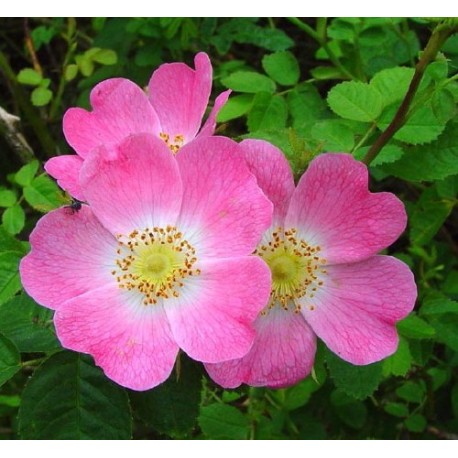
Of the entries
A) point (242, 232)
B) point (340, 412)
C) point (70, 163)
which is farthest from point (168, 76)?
point (340, 412)

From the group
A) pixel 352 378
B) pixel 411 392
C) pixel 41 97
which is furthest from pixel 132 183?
pixel 411 392

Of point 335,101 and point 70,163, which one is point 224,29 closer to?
point 335,101

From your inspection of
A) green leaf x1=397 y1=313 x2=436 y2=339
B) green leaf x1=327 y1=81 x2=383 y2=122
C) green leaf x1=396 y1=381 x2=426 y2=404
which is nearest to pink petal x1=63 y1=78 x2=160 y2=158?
green leaf x1=327 y1=81 x2=383 y2=122

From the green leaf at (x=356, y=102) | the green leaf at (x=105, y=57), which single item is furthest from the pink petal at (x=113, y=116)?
the green leaf at (x=105, y=57)

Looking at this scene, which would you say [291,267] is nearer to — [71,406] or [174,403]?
[174,403]

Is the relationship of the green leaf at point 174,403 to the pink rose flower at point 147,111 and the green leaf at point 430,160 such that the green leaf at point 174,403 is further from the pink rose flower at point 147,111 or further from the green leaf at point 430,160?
the green leaf at point 430,160
